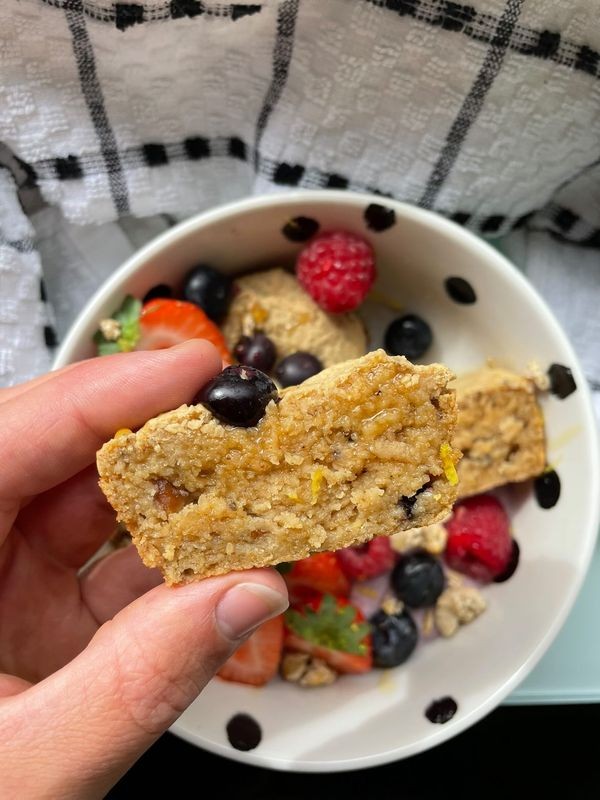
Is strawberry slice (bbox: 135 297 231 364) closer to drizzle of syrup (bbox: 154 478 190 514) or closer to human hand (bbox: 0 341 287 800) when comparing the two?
human hand (bbox: 0 341 287 800)

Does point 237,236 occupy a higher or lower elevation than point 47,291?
higher

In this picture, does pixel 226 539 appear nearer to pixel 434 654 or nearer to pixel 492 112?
pixel 434 654

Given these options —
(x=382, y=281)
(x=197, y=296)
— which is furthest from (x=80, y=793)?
(x=382, y=281)

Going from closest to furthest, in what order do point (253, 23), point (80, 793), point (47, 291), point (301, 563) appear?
point (80, 793) < point (253, 23) < point (301, 563) < point (47, 291)

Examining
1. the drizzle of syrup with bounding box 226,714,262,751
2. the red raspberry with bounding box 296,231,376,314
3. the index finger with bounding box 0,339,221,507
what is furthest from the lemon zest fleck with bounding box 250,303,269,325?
the drizzle of syrup with bounding box 226,714,262,751

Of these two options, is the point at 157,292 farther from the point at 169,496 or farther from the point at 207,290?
the point at 169,496

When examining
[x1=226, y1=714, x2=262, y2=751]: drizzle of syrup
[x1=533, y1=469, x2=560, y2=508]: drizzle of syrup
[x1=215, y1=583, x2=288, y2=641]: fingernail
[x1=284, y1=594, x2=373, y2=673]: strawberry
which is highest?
[x1=215, y1=583, x2=288, y2=641]: fingernail
